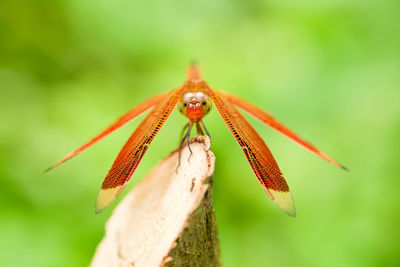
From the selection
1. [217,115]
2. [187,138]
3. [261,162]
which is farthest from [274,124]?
[217,115]

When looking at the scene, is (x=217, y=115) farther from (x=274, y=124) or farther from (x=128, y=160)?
(x=128, y=160)

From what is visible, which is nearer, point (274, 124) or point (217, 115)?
point (274, 124)

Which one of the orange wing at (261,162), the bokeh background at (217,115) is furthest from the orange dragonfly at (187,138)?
the bokeh background at (217,115)

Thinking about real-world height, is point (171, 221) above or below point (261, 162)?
below

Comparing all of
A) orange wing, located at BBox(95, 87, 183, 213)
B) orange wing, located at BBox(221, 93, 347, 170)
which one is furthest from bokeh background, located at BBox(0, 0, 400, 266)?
orange wing, located at BBox(95, 87, 183, 213)

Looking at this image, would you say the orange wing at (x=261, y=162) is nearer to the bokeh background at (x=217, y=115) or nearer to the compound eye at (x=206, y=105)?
the compound eye at (x=206, y=105)

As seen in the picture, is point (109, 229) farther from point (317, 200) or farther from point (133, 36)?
point (133, 36)
